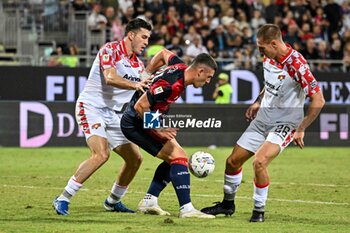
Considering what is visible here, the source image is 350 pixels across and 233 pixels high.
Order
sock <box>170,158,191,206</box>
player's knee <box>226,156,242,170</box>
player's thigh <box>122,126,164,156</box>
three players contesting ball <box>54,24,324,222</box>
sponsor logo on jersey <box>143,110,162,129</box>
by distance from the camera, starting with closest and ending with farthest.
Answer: three players contesting ball <box>54,24,324,222</box>, sponsor logo on jersey <box>143,110,162,129</box>, sock <box>170,158,191,206</box>, player's thigh <box>122,126,164,156</box>, player's knee <box>226,156,242,170</box>

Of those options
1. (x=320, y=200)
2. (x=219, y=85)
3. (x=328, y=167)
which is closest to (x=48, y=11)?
(x=219, y=85)

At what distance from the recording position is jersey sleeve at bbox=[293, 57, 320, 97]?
1116 centimetres

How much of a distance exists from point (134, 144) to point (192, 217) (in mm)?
1467

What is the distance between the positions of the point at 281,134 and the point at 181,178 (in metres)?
1.34

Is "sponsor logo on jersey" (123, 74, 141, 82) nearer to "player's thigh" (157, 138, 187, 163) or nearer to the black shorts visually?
the black shorts

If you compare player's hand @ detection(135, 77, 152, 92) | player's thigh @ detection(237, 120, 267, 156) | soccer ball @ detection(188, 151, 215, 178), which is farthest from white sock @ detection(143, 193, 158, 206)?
player's hand @ detection(135, 77, 152, 92)

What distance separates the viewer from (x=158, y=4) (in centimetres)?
3012

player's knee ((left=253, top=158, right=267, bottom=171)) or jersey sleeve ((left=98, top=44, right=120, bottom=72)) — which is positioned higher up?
jersey sleeve ((left=98, top=44, right=120, bottom=72))

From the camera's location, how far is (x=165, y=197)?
14.4m

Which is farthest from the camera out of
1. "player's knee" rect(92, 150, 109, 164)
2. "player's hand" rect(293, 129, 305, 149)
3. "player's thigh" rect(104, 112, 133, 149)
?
"player's thigh" rect(104, 112, 133, 149)

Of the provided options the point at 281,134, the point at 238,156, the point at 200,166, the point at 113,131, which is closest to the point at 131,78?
the point at 113,131

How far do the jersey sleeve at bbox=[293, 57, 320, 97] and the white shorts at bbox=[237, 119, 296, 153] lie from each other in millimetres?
562

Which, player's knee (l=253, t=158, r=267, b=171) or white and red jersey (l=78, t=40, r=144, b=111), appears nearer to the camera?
player's knee (l=253, t=158, r=267, b=171)

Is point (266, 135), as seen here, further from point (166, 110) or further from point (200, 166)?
point (166, 110)
